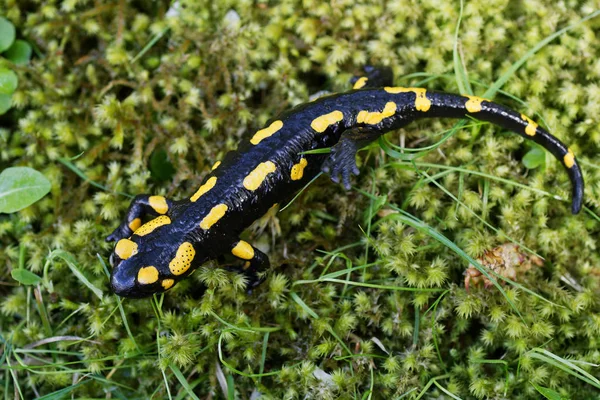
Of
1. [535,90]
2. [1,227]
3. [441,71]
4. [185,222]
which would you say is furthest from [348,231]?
[1,227]

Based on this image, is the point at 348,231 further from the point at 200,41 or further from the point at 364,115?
the point at 200,41

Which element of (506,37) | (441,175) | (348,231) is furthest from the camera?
(506,37)

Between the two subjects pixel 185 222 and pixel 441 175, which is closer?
pixel 185 222

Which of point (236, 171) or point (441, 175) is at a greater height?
point (236, 171)

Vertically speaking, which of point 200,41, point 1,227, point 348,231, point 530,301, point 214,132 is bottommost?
point 530,301

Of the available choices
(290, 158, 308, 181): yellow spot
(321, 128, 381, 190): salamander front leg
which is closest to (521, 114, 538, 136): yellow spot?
(321, 128, 381, 190): salamander front leg

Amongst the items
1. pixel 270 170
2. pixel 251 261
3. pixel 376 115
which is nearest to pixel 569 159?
pixel 376 115

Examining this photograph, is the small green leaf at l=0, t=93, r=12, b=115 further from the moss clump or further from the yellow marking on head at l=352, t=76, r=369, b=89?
the yellow marking on head at l=352, t=76, r=369, b=89
